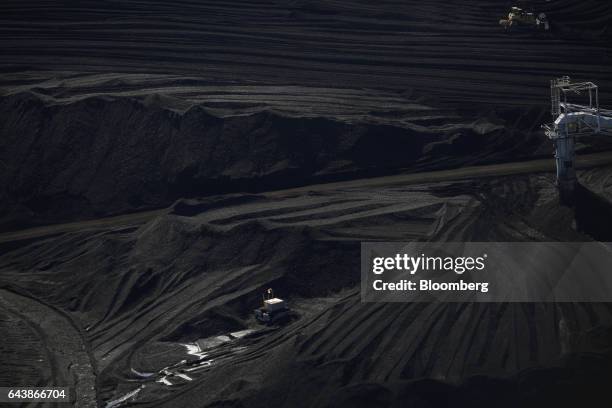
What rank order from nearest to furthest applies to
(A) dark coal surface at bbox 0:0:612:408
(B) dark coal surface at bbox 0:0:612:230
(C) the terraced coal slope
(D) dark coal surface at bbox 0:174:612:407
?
(D) dark coal surface at bbox 0:174:612:407
(A) dark coal surface at bbox 0:0:612:408
(B) dark coal surface at bbox 0:0:612:230
(C) the terraced coal slope

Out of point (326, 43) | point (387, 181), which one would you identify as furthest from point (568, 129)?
point (326, 43)

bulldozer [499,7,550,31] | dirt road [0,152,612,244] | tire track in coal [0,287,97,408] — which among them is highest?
bulldozer [499,7,550,31]

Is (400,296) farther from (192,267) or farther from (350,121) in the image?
(350,121)

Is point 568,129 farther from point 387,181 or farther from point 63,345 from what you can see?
point 63,345

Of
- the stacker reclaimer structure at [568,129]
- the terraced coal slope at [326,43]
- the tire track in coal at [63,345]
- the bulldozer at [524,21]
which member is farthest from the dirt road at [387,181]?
the bulldozer at [524,21]

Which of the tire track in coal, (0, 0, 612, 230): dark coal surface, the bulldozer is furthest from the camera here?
the bulldozer

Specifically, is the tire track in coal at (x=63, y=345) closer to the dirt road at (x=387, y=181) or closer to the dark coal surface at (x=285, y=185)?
the dark coal surface at (x=285, y=185)

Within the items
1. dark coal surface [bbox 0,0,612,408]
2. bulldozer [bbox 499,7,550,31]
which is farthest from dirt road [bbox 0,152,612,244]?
bulldozer [bbox 499,7,550,31]

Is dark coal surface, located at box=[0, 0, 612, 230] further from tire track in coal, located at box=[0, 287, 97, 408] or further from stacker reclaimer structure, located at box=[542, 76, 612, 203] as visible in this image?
tire track in coal, located at box=[0, 287, 97, 408]
